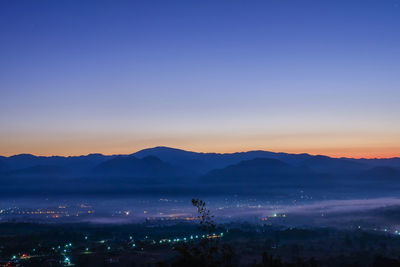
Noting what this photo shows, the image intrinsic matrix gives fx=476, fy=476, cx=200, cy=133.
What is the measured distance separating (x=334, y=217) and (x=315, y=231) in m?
46.2

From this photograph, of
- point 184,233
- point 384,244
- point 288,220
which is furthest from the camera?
point 288,220

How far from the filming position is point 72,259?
8650cm

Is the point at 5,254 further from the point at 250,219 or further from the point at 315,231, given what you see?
the point at 250,219

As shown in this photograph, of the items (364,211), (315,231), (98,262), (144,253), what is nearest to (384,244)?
(315,231)

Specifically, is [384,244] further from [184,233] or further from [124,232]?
[124,232]

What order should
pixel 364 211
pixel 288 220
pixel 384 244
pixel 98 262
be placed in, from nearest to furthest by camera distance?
pixel 98 262
pixel 384 244
pixel 288 220
pixel 364 211

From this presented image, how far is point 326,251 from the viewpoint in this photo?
9900cm

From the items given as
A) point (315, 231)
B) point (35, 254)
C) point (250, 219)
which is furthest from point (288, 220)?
point (35, 254)

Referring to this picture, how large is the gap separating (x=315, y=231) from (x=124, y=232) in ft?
182

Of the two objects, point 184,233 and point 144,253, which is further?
point 184,233

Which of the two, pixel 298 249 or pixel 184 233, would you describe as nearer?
pixel 298 249

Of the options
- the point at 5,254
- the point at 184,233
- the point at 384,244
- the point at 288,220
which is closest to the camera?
the point at 5,254

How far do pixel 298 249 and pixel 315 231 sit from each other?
39.5 metres

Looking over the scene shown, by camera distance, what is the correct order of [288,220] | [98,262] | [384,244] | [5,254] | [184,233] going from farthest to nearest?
1. [288,220]
2. [184,233]
3. [384,244]
4. [5,254]
5. [98,262]
